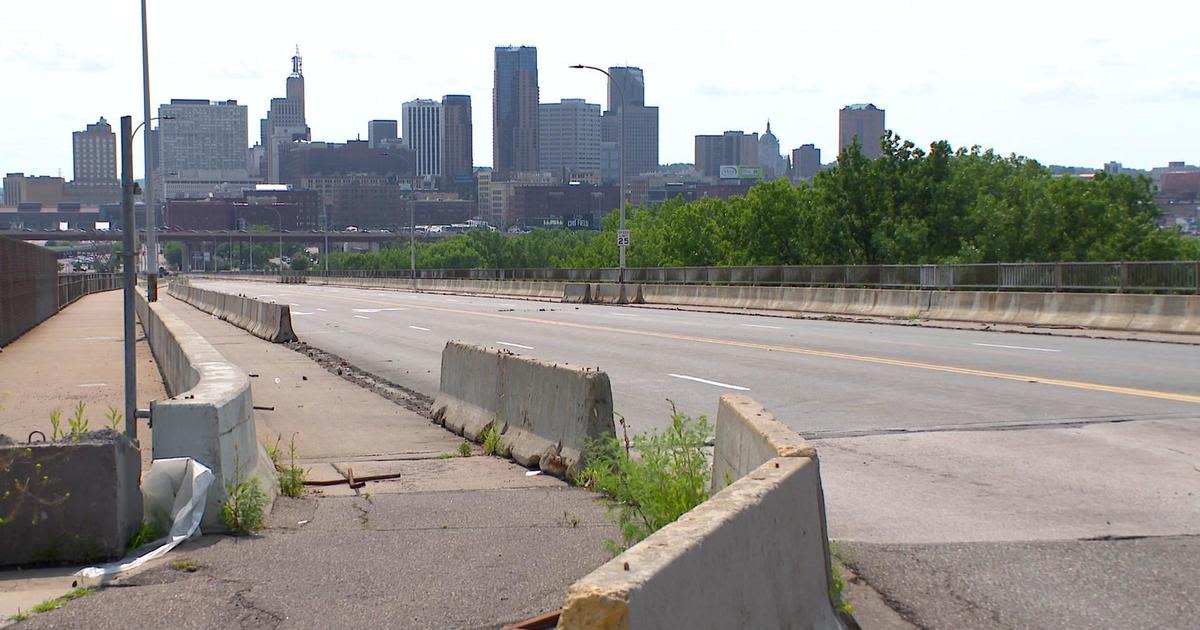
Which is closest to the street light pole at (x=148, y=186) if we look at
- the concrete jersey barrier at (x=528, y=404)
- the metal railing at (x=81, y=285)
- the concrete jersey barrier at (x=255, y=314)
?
the concrete jersey barrier at (x=255, y=314)

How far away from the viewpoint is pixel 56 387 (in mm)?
20938

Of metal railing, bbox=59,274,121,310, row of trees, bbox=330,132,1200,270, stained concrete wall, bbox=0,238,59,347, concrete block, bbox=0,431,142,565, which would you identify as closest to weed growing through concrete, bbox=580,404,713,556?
concrete block, bbox=0,431,142,565

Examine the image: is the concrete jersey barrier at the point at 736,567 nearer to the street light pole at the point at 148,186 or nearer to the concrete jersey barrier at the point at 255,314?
the concrete jersey barrier at the point at 255,314

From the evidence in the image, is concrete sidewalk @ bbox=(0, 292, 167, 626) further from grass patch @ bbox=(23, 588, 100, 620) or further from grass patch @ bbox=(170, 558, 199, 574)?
grass patch @ bbox=(170, 558, 199, 574)

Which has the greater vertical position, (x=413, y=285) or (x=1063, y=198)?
(x=1063, y=198)

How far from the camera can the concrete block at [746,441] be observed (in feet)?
21.3

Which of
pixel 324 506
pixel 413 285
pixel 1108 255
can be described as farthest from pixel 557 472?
pixel 1108 255

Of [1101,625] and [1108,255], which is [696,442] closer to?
[1101,625]

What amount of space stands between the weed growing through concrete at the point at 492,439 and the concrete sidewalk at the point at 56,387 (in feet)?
10.1

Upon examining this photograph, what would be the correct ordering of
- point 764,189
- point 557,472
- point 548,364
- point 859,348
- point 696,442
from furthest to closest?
1. point 764,189
2. point 859,348
3. point 548,364
4. point 557,472
5. point 696,442

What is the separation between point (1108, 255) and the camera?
306 feet

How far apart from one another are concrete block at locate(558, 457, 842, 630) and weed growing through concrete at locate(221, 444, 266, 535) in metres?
3.88

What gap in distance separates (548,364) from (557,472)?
3.89 feet

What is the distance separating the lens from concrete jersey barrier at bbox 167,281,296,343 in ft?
102
